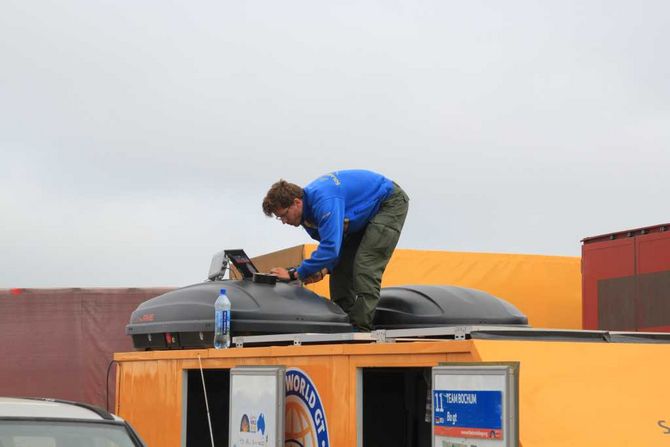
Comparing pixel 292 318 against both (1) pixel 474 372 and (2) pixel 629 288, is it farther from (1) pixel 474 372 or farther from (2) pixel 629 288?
(2) pixel 629 288

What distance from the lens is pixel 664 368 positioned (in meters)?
4.55

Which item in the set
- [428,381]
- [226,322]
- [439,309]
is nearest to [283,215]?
[226,322]

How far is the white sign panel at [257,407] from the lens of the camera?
4965mm

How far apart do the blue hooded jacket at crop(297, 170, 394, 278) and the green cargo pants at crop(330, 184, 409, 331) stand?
8 centimetres

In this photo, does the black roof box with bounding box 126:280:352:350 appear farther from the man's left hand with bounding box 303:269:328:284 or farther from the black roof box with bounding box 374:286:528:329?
the black roof box with bounding box 374:286:528:329

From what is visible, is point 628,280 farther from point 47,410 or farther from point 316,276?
point 47,410

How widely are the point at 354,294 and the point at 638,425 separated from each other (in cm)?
288

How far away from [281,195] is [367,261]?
67 centimetres

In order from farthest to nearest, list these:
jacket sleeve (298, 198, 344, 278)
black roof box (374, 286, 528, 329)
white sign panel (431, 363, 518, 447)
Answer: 1. jacket sleeve (298, 198, 344, 278)
2. black roof box (374, 286, 528, 329)
3. white sign panel (431, 363, 518, 447)

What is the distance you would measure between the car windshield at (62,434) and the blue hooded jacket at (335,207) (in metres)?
1.75

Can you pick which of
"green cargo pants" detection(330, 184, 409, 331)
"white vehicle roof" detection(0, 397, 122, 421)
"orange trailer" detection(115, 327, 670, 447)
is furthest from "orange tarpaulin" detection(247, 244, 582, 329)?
"white vehicle roof" detection(0, 397, 122, 421)

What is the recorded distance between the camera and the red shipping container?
34.0 ft

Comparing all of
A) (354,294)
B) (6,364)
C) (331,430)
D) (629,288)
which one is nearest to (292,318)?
(354,294)

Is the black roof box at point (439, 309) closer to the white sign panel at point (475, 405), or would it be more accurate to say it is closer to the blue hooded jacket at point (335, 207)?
the blue hooded jacket at point (335, 207)
